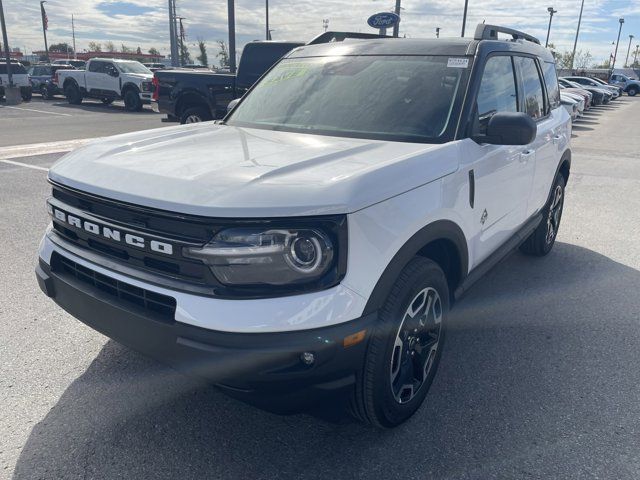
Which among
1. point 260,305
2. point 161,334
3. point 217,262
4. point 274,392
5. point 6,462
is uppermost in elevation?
point 217,262

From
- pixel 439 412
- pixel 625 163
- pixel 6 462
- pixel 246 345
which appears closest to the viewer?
pixel 246 345

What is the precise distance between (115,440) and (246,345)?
1059 mm

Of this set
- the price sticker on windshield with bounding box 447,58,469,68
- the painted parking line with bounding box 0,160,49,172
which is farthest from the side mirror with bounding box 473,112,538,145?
the painted parking line with bounding box 0,160,49,172

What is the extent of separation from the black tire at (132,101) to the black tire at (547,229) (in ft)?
64.3

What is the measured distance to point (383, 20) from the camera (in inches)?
653

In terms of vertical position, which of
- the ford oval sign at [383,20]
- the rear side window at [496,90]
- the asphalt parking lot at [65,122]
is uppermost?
the ford oval sign at [383,20]

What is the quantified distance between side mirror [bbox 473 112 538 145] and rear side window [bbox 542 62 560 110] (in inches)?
79.5

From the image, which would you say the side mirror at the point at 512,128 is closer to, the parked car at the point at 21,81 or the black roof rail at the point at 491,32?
the black roof rail at the point at 491,32

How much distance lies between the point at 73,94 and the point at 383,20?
589 inches

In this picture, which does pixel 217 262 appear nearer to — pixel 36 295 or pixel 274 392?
pixel 274 392

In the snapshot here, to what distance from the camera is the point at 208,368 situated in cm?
201

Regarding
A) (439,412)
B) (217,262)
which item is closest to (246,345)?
(217,262)

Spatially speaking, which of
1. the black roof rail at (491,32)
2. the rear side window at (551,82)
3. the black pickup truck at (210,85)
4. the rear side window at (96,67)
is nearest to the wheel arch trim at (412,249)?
the black roof rail at (491,32)

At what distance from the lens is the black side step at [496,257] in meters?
3.07
